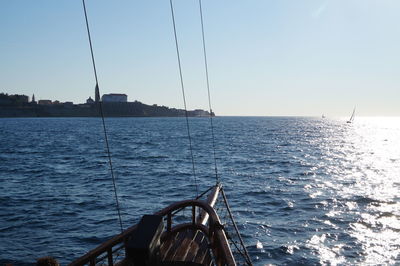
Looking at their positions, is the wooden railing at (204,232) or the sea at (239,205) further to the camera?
the sea at (239,205)

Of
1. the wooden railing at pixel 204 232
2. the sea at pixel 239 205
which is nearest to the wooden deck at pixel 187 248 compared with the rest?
the wooden railing at pixel 204 232

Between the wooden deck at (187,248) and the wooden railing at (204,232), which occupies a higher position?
the wooden railing at (204,232)

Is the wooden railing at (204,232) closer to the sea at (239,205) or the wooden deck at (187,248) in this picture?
the wooden deck at (187,248)

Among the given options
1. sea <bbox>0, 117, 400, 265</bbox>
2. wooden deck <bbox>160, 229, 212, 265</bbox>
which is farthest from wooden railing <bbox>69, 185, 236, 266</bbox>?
sea <bbox>0, 117, 400, 265</bbox>

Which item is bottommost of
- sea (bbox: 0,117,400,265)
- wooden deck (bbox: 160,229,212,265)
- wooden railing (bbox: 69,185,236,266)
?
sea (bbox: 0,117,400,265)

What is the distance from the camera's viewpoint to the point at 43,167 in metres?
36.3

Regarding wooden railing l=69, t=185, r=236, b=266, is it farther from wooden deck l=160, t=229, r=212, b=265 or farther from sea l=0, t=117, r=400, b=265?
sea l=0, t=117, r=400, b=265

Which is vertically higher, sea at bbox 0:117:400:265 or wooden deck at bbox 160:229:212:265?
wooden deck at bbox 160:229:212:265

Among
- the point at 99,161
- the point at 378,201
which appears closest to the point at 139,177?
the point at 99,161

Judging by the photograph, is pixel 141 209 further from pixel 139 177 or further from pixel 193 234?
pixel 193 234

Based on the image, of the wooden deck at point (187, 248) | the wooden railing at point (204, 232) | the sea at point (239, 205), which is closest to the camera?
the wooden railing at point (204, 232)

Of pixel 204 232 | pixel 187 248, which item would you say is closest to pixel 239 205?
pixel 204 232

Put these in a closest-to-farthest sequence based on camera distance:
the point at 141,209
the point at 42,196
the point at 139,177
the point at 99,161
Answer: the point at 141,209 → the point at 42,196 → the point at 139,177 → the point at 99,161

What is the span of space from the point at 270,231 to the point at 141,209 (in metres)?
7.73
